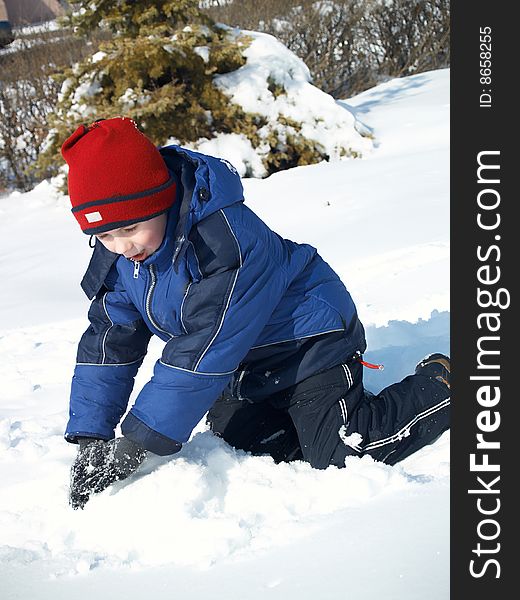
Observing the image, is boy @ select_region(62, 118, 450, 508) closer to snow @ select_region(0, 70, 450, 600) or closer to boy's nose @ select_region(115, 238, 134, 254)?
boy's nose @ select_region(115, 238, 134, 254)

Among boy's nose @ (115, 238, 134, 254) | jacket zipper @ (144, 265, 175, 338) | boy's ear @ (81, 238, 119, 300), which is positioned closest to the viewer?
boy's nose @ (115, 238, 134, 254)

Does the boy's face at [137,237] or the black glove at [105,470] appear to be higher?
the boy's face at [137,237]

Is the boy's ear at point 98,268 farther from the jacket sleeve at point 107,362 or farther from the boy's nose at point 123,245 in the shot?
the boy's nose at point 123,245

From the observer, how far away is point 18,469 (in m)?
2.50

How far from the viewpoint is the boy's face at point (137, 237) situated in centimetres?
208

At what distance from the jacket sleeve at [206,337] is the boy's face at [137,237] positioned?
0.11 meters

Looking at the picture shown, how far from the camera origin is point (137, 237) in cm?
209

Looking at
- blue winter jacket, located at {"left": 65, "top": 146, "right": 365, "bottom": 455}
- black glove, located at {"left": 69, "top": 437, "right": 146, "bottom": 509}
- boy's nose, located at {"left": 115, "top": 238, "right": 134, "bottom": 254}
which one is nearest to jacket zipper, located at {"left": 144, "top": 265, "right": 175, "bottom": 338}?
blue winter jacket, located at {"left": 65, "top": 146, "right": 365, "bottom": 455}

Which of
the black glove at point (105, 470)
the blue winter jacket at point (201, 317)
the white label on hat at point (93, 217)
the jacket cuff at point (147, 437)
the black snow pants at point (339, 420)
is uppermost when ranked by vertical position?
the white label on hat at point (93, 217)

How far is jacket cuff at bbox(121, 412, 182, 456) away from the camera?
211 cm

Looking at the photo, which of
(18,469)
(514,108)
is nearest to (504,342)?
(514,108)

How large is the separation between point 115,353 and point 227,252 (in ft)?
1.95

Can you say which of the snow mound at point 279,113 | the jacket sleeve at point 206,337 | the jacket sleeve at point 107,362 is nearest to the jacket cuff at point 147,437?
the jacket sleeve at point 206,337

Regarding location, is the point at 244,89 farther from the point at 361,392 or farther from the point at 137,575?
the point at 137,575
